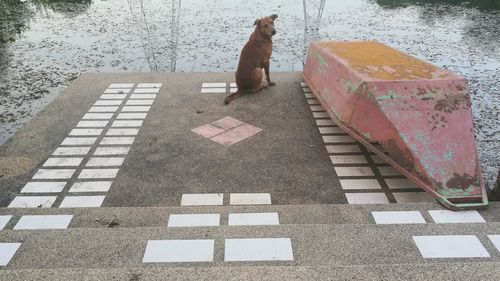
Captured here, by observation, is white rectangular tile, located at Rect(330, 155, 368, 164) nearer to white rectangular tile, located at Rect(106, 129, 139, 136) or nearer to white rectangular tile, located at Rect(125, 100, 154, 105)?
white rectangular tile, located at Rect(106, 129, 139, 136)

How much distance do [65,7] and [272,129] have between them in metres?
12.7

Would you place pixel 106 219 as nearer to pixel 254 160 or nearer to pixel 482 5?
pixel 254 160

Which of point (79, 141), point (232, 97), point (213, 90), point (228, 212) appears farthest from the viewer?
point (213, 90)

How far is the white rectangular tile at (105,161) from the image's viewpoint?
5.12 meters

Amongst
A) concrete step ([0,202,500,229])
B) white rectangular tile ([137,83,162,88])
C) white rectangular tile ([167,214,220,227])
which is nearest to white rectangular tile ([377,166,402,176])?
concrete step ([0,202,500,229])

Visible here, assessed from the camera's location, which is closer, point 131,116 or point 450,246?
point 450,246

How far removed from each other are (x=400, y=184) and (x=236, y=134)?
2427mm

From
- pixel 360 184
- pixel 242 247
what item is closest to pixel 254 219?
pixel 242 247

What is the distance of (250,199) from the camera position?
4.44 m

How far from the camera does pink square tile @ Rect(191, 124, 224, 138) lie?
19.5 feet

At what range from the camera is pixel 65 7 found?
1524cm

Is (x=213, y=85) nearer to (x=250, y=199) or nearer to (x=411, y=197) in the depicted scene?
(x=250, y=199)

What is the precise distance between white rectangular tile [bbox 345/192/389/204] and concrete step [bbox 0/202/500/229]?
0.47 m

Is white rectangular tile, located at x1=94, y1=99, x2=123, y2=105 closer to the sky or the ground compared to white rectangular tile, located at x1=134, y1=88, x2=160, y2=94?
closer to the ground
